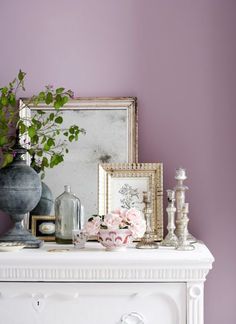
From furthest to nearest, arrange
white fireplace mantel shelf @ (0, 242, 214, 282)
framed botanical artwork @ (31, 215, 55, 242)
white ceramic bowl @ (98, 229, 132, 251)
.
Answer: framed botanical artwork @ (31, 215, 55, 242)
white ceramic bowl @ (98, 229, 132, 251)
white fireplace mantel shelf @ (0, 242, 214, 282)

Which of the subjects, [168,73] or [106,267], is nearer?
[106,267]

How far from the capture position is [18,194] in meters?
2.44

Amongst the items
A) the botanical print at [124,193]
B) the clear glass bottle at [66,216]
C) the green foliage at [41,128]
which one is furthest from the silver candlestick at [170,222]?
the green foliage at [41,128]

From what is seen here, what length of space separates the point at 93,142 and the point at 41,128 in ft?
0.85

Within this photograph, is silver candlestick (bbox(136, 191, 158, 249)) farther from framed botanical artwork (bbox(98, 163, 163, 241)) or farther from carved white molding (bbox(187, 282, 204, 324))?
carved white molding (bbox(187, 282, 204, 324))

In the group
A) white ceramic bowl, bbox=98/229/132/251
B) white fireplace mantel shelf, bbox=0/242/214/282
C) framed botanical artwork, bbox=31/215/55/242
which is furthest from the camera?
framed botanical artwork, bbox=31/215/55/242

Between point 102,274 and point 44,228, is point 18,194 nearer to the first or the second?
point 44,228

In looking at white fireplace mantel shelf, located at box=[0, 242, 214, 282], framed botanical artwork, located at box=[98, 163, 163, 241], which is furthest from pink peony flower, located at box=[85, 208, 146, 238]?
framed botanical artwork, located at box=[98, 163, 163, 241]

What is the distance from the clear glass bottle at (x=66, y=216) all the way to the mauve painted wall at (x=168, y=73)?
36 cm

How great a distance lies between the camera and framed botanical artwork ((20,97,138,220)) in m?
2.74

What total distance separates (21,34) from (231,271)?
1.52m

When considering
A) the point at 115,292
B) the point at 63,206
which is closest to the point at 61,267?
the point at 115,292

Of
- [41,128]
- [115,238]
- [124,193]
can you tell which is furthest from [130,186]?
[41,128]

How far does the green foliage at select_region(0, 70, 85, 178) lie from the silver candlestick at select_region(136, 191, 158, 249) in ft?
1.36
